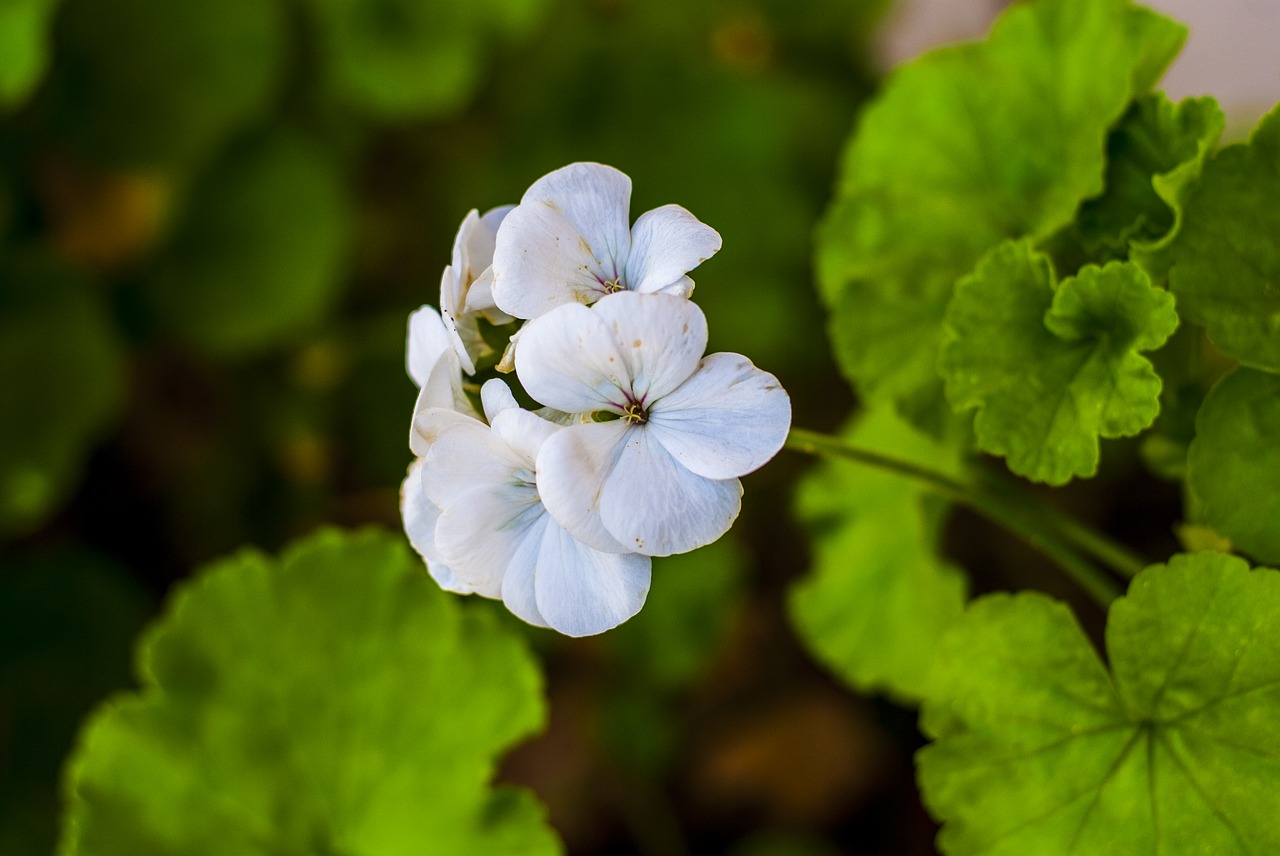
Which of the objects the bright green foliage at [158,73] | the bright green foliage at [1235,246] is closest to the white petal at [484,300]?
the bright green foliage at [1235,246]

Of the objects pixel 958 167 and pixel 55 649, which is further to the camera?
pixel 55 649

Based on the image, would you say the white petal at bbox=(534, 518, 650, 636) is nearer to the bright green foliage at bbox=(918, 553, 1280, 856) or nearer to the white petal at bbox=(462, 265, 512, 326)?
the white petal at bbox=(462, 265, 512, 326)

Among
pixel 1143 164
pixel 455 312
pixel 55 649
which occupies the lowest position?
pixel 55 649

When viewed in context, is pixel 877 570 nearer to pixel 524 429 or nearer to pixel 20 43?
pixel 524 429

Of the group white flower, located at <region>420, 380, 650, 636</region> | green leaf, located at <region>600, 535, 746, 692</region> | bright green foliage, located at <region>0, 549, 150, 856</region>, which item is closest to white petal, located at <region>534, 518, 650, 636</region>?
white flower, located at <region>420, 380, 650, 636</region>

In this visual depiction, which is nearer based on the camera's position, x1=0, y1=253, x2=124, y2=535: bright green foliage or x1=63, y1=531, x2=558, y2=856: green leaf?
x1=63, y1=531, x2=558, y2=856: green leaf

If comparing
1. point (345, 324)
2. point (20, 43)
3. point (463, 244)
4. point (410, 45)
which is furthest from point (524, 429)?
point (345, 324)

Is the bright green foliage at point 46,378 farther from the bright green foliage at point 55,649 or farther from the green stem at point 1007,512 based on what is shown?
the green stem at point 1007,512
